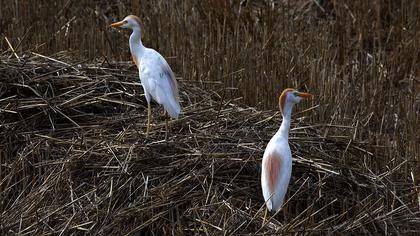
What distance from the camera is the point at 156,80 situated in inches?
209

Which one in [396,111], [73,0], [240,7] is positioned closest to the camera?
[396,111]

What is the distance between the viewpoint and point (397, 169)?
207 inches

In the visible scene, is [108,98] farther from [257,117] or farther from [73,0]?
[73,0]

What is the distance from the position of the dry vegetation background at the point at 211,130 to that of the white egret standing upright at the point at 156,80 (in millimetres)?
161

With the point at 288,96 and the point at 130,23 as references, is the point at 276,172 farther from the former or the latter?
the point at 130,23

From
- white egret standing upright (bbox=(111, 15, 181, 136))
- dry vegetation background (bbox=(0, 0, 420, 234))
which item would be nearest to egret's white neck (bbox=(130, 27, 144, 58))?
white egret standing upright (bbox=(111, 15, 181, 136))

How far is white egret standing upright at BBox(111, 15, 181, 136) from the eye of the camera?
5242 mm

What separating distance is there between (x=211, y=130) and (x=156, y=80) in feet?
1.24

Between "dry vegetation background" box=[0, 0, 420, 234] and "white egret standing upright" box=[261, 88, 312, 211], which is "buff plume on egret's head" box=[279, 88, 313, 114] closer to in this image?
"white egret standing upright" box=[261, 88, 312, 211]

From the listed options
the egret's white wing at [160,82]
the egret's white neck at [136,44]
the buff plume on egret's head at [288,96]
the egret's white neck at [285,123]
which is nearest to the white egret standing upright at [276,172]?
the egret's white neck at [285,123]

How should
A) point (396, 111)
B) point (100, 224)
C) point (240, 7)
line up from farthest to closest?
point (240, 7) < point (396, 111) < point (100, 224)

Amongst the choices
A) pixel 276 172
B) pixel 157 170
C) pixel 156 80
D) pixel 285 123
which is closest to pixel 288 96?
pixel 285 123

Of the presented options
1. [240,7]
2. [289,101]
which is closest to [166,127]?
[289,101]

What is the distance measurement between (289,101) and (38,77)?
1624 mm
